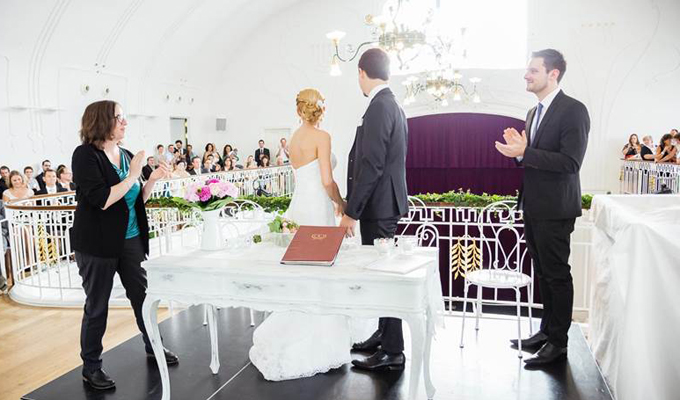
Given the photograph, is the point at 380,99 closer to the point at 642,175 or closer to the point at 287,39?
the point at 642,175

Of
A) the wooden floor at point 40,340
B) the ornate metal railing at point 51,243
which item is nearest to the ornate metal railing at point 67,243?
the ornate metal railing at point 51,243

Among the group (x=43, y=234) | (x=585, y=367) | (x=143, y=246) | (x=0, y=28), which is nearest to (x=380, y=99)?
(x=143, y=246)

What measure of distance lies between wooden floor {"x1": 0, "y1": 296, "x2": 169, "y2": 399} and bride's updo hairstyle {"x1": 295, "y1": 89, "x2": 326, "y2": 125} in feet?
8.59

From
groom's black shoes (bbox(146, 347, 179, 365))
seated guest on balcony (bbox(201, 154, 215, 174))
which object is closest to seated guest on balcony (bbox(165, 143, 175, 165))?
seated guest on balcony (bbox(201, 154, 215, 174))

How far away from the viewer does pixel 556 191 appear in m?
3.22

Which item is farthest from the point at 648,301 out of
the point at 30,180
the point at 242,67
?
the point at 242,67

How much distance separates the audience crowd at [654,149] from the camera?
31.9 feet

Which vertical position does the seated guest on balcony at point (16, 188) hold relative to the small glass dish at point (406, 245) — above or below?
above

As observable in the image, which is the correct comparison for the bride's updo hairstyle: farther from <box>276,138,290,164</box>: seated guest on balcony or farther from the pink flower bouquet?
<box>276,138,290,164</box>: seated guest on balcony

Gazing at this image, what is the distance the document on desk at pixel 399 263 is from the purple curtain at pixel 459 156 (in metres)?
13.2

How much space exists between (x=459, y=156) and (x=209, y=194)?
1388 cm

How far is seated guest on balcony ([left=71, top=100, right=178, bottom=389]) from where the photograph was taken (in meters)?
3.13

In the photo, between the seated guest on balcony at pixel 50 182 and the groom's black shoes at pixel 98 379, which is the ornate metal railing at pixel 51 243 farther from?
the groom's black shoes at pixel 98 379

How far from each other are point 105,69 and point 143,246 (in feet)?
34.3
